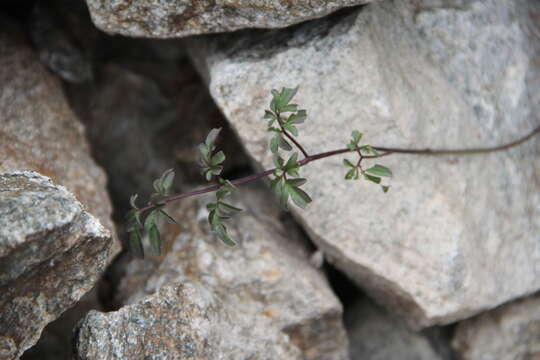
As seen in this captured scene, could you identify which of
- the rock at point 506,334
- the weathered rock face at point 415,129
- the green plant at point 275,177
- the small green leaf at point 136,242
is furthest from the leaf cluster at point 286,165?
the rock at point 506,334

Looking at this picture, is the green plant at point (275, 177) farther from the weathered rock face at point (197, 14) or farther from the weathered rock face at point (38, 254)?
the weathered rock face at point (197, 14)

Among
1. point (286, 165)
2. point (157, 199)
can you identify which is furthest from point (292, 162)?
point (157, 199)

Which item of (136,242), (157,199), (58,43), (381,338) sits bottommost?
(381,338)

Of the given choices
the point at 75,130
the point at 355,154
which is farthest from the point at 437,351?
the point at 75,130

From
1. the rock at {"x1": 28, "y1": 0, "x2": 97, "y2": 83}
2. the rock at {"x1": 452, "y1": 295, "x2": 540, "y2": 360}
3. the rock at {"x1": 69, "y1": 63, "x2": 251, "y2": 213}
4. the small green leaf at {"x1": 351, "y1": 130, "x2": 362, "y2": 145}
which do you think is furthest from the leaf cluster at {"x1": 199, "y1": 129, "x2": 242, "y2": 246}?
the rock at {"x1": 452, "y1": 295, "x2": 540, "y2": 360}

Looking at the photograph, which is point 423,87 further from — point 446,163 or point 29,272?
point 29,272

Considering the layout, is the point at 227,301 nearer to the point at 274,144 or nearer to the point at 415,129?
the point at 274,144

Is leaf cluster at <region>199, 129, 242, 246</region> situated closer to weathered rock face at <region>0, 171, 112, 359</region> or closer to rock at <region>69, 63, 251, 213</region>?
weathered rock face at <region>0, 171, 112, 359</region>
